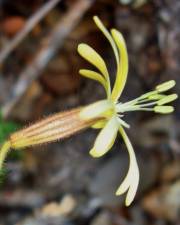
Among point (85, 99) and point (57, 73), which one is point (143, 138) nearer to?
point (85, 99)

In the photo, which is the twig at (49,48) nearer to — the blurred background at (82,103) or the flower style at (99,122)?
the blurred background at (82,103)

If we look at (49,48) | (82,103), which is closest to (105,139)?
(49,48)

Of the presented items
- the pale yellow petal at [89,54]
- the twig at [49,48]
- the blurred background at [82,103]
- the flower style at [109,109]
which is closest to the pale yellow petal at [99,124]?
the flower style at [109,109]

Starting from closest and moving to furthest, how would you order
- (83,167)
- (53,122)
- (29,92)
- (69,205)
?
(53,122), (69,205), (83,167), (29,92)

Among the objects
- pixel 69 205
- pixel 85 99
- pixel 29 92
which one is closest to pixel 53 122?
pixel 69 205

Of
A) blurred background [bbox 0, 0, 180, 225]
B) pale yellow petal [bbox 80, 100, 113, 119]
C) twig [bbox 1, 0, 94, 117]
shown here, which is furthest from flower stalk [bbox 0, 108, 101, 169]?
twig [bbox 1, 0, 94, 117]

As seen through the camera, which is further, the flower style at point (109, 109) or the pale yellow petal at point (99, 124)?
the pale yellow petal at point (99, 124)

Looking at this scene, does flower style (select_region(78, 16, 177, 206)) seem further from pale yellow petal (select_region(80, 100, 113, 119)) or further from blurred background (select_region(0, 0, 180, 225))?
blurred background (select_region(0, 0, 180, 225))
